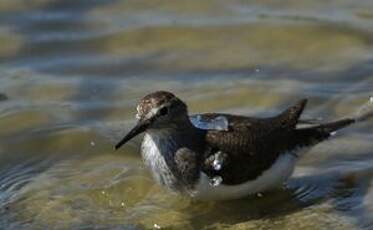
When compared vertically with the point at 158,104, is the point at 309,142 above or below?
below

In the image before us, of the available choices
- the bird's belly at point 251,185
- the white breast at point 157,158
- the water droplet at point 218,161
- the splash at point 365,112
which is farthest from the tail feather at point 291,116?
the splash at point 365,112

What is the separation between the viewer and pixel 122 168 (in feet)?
25.7

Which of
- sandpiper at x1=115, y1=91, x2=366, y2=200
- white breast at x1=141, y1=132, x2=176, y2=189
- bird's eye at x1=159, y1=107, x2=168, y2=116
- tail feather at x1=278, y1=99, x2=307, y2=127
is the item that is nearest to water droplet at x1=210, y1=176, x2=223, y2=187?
sandpiper at x1=115, y1=91, x2=366, y2=200

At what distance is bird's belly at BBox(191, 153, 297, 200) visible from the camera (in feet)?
22.8

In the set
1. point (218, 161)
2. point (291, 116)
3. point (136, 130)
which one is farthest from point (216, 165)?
point (291, 116)

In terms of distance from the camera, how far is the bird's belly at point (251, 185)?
6945 millimetres

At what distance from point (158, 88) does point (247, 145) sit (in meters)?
2.04

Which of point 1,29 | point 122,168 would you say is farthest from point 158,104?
point 1,29

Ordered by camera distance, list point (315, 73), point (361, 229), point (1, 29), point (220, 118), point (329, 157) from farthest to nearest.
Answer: point (1, 29) → point (315, 73) → point (329, 157) → point (220, 118) → point (361, 229)

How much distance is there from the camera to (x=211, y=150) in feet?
23.1

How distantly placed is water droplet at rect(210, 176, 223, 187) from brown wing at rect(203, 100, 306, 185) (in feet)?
0.07

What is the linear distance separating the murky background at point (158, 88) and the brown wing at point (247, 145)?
1.07 ft

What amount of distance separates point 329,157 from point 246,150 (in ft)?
3.15

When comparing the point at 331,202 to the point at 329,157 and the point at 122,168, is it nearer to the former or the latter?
the point at 329,157
